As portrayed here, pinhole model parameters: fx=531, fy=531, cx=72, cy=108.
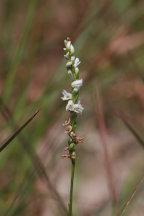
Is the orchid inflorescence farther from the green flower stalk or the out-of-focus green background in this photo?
the out-of-focus green background

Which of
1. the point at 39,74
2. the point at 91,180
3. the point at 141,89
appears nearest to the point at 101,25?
the point at 39,74

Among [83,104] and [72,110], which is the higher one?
[83,104]

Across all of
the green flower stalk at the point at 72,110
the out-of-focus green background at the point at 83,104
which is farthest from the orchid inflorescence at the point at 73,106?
the out-of-focus green background at the point at 83,104

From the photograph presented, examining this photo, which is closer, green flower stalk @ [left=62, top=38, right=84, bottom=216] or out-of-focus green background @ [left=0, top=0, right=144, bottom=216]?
green flower stalk @ [left=62, top=38, right=84, bottom=216]

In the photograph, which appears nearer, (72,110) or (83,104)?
(72,110)

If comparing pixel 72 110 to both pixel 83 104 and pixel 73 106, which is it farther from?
pixel 83 104

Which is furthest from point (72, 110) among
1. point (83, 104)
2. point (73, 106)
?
point (83, 104)

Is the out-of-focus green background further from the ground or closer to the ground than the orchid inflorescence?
further from the ground

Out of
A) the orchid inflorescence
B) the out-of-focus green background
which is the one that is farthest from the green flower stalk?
the out-of-focus green background

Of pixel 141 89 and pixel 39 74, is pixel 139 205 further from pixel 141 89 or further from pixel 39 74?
pixel 39 74

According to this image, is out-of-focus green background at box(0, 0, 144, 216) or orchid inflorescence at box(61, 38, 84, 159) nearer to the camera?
orchid inflorescence at box(61, 38, 84, 159)
